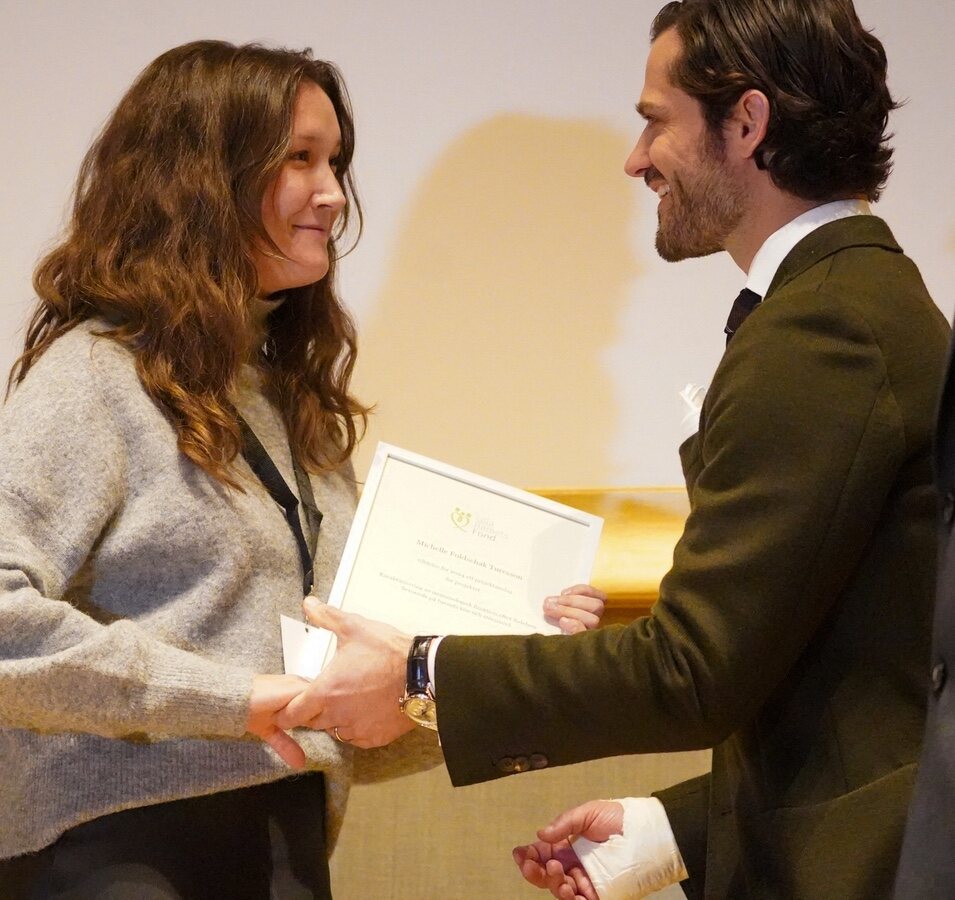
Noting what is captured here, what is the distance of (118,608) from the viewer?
4.58 ft

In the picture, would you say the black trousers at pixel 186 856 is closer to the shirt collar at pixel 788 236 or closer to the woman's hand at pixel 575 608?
the woman's hand at pixel 575 608

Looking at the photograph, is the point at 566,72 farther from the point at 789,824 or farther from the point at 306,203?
the point at 789,824

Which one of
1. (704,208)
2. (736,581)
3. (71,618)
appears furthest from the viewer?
(704,208)

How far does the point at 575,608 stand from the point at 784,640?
0.39 metres

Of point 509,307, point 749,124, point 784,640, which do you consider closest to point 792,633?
point 784,640

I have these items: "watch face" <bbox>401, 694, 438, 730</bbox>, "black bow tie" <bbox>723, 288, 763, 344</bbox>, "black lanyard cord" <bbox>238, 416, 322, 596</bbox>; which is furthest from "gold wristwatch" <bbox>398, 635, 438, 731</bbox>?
"black bow tie" <bbox>723, 288, 763, 344</bbox>

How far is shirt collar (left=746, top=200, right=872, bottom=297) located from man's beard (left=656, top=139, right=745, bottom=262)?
65 millimetres

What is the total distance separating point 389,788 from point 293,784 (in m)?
0.67

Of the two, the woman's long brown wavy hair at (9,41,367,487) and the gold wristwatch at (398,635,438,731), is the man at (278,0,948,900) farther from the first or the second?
the woman's long brown wavy hair at (9,41,367,487)

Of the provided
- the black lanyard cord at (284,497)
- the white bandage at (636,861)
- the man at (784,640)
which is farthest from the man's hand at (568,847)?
→ the black lanyard cord at (284,497)

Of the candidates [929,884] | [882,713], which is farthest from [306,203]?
[929,884]

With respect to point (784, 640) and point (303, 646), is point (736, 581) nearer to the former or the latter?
point (784, 640)

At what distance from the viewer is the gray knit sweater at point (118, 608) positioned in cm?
125

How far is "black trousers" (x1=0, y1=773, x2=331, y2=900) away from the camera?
1.30m
